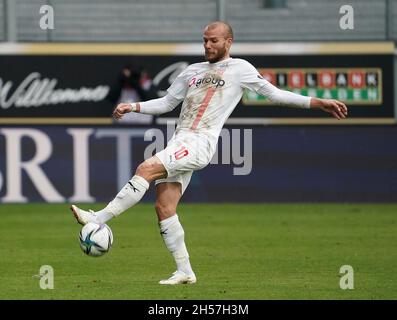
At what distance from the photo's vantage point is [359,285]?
10.3m

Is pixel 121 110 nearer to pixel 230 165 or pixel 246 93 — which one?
pixel 230 165

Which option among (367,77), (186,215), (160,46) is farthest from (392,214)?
(160,46)

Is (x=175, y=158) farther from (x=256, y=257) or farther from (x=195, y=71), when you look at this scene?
(x=256, y=257)

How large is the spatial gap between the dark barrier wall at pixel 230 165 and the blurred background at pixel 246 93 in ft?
0.07

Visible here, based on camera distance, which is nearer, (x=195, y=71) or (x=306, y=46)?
(x=195, y=71)

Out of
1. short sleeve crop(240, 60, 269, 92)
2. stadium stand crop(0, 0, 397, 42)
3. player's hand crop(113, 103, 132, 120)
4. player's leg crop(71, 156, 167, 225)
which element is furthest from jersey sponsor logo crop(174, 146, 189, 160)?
stadium stand crop(0, 0, 397, 42)

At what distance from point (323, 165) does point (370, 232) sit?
4048 millimetres

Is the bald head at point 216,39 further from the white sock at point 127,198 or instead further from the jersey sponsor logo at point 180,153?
the white sock at point 127,198

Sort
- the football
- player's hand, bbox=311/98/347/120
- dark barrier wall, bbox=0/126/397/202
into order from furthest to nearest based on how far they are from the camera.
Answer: dark barrier wall, bbox=0/126/397/202
player's hand, bbox=311/98/347/120
the football

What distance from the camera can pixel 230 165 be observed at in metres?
19.0

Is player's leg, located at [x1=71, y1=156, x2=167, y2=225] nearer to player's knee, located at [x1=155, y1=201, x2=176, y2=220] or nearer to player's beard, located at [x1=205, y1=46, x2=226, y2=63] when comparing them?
player's knee, located at [x1=155, y1=201, x2=176, y2=220]

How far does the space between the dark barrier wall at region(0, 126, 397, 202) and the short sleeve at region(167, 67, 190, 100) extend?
27.0 feet

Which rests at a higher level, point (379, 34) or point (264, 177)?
point (379, 34)

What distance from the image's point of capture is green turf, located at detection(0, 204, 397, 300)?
32.7ft
